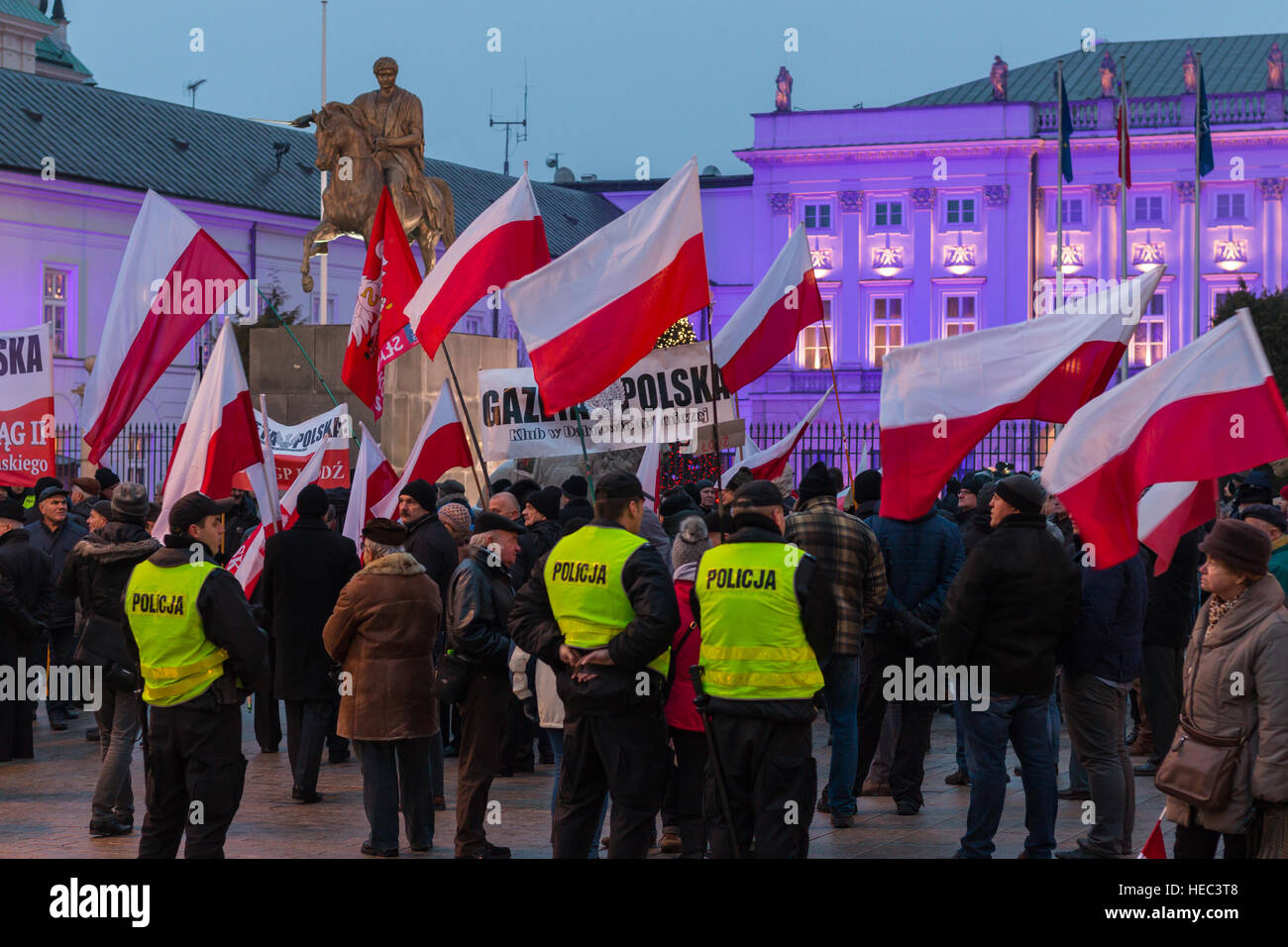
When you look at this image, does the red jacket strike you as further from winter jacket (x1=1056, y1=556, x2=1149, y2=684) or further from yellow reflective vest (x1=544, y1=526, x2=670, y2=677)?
winter jacket (x1=1056, y1=556, x2=1149, y2=684)

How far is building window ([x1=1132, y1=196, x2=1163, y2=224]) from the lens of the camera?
176ft

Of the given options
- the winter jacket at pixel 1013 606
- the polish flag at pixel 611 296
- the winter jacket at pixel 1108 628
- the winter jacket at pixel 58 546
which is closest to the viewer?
the winter jacket at pixel 1013 606

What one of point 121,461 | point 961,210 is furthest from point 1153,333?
point 121,461

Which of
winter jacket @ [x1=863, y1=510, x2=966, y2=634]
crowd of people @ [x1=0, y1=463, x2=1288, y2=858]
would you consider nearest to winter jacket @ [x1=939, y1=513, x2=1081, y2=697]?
crowd of people @ [x1=0, y1=463, x2=1288, y2=858]

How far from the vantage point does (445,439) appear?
489 inches

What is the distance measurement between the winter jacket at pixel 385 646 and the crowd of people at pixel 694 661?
12 millimetres

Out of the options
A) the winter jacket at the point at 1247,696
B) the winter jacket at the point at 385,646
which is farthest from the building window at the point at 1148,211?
the winter jacket at the point at 1247,696

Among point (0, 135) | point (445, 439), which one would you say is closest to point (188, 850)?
point (445, 439)

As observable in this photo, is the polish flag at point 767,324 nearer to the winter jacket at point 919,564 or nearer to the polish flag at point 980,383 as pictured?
the winter jacket at point 919,564

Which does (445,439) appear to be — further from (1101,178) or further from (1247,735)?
(1101,178)

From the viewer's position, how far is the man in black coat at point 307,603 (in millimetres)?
10438

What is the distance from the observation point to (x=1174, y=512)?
859 cm

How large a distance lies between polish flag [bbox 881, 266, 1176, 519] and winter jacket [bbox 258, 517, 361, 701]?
11.9ft

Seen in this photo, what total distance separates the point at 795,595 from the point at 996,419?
1914 millimetres
